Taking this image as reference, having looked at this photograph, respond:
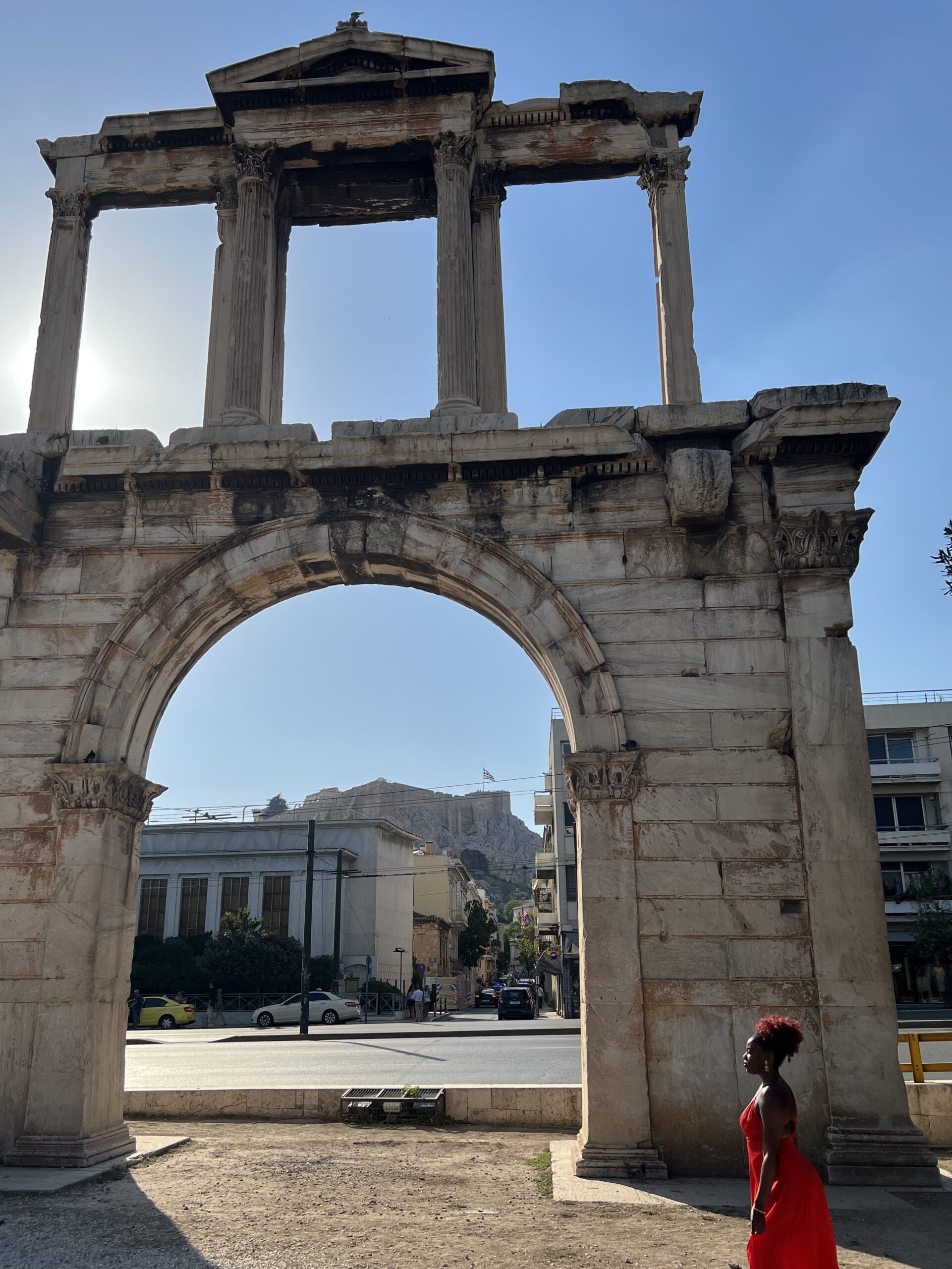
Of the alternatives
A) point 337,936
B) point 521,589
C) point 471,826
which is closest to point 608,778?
point 521,589

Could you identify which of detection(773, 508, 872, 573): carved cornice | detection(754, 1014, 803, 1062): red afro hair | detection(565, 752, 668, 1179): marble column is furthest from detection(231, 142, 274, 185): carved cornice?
detection(754, 1014, 803, 1062): red afro hair

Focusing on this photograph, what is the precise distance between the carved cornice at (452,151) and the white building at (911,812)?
3872 cm

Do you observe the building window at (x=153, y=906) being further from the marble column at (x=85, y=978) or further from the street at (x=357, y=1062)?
the marble column at (x=85, y=978)

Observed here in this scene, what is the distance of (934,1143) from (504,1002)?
29966 mm

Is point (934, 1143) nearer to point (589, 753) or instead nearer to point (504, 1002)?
point (589, 753)

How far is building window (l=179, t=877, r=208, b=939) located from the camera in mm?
44281

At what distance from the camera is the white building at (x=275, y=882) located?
4434 centimetres

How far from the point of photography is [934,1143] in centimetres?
1019

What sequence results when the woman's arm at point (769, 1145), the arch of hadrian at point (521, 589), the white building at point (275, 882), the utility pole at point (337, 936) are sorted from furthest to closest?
the white building at point (275, 882), the utility pole at point (337, 936), the arch of hadrian at point (521, 589), the woman's arm at point (769, 1145)

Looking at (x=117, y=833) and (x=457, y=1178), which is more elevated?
(x=117, y=833)

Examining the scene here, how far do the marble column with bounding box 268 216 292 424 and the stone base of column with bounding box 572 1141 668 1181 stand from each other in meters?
9.52

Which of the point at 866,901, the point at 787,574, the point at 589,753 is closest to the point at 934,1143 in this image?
the point at 866,901

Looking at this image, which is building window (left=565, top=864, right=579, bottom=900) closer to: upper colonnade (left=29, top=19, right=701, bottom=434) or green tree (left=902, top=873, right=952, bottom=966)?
green tree (left=902, top=873, right=952, bottom=966)

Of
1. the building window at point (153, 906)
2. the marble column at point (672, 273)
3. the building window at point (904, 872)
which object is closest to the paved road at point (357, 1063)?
the marble column at point (672, 273)
